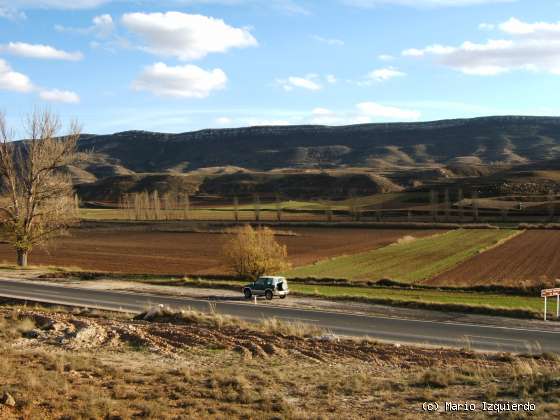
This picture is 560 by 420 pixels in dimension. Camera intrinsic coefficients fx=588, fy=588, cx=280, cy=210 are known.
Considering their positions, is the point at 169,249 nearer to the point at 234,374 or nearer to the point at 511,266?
the point at 511,266

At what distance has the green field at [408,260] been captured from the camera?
51.1 m

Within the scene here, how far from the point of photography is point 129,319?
2444cm

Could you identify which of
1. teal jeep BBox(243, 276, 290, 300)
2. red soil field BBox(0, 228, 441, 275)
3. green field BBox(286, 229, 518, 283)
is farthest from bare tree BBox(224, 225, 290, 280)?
teal jeep BBox(243, 276, 290, 300)

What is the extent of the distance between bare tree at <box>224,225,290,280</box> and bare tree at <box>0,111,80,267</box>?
13.9 meters

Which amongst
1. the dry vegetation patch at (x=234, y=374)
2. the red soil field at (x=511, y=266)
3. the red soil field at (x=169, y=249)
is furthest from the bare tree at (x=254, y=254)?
the dry vegetation patch at (x=234, y=374)

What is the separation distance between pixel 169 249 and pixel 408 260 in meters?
33.7

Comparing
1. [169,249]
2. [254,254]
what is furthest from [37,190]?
[169,249]

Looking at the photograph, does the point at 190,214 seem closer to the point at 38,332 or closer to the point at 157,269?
the point at 157,269

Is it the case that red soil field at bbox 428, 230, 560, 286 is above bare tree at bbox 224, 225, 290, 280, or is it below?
below

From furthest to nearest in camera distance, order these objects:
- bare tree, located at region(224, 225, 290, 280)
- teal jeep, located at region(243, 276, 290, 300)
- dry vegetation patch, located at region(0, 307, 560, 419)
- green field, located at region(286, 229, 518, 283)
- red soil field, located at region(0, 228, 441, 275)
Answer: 1. red soil field, located at region(0, 228, 441, 275)
2. green field, located at region(286, 229, 518, 283)
3. bare tree, located at region(224, 225, 290, 280)
4. teal jeep, located at region(243, 276, 290, 300)
5. dry vegetation patch, located at region(0, 307, 560, 419)

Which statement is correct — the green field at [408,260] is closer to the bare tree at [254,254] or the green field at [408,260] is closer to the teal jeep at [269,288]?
the bare tree at [254,254]

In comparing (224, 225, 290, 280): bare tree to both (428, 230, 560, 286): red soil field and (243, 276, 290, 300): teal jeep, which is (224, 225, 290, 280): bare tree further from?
(428, 230, 560, 286): red soil field

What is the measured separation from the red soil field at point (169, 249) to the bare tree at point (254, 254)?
8613 mm

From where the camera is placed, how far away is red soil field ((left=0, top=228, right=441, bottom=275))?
60.6m
